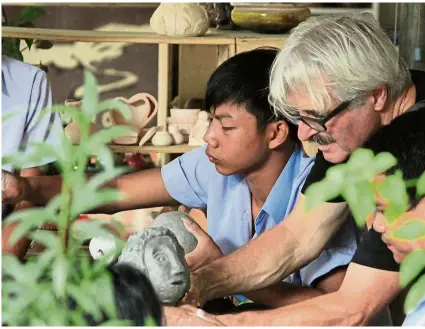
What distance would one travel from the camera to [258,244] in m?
2.47

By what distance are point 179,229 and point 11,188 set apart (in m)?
0.44

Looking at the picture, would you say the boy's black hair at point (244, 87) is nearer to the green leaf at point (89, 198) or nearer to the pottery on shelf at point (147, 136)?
the green leaf at point (89, 198)

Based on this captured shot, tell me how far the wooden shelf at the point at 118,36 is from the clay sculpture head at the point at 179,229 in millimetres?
1419

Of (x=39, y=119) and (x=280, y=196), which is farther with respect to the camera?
(x=280, y=196)

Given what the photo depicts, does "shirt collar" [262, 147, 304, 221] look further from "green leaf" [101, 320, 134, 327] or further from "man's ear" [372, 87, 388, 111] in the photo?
"green leaf" [101, 320, 134, 327]

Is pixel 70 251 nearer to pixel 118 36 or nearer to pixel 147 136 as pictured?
pixel 118 36

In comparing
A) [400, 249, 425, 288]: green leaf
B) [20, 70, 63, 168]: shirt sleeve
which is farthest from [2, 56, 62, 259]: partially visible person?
[400, 249, 425, 288]: green leaf

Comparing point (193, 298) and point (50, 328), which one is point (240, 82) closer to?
point (193, 298)

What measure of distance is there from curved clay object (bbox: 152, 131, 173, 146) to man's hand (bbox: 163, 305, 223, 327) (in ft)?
6.85

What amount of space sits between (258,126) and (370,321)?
0.70 metres

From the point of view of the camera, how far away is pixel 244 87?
8.46 feet

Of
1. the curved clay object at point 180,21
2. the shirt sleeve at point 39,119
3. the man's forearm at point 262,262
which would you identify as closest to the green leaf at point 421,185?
the man's forearm at point 262,262

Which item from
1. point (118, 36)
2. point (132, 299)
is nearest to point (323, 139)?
point (132, 299)

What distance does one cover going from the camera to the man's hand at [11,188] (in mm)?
2238
